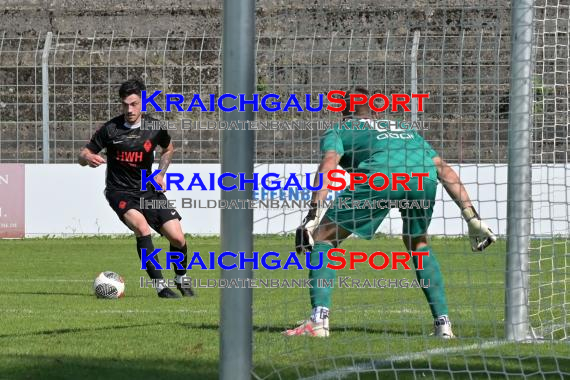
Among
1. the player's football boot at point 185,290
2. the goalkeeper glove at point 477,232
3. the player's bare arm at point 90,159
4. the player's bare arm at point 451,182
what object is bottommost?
the player's football boot at point 185,290

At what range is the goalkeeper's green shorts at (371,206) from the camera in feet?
23.5

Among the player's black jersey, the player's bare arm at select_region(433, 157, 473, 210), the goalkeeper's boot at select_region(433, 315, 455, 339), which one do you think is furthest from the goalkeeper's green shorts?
the player's black jersey

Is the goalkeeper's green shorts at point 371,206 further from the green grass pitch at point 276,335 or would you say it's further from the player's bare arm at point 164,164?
the player's bare arm at point 164,164

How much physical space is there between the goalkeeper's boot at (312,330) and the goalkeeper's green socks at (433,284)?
72cm

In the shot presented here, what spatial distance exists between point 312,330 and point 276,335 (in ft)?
0.74

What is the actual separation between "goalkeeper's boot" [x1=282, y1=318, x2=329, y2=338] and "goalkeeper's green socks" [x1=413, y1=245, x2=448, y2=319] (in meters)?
0.72

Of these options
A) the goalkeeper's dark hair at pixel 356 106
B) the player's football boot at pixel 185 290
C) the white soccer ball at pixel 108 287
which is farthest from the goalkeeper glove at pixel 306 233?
the player's football boot at pixel 185 290

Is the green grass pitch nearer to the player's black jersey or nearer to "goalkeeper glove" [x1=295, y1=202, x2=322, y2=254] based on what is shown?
"goalkeeper glove" [x1=295, y1=202, x2=322, y2=254]

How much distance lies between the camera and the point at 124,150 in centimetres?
1067

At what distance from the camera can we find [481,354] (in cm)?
633

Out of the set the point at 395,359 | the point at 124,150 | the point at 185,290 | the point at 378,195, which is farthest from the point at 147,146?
the point at 395,359

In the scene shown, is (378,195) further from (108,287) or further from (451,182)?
(108,287)

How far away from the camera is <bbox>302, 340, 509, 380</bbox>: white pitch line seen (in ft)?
18.5

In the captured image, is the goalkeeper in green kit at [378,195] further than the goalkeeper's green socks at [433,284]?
No
